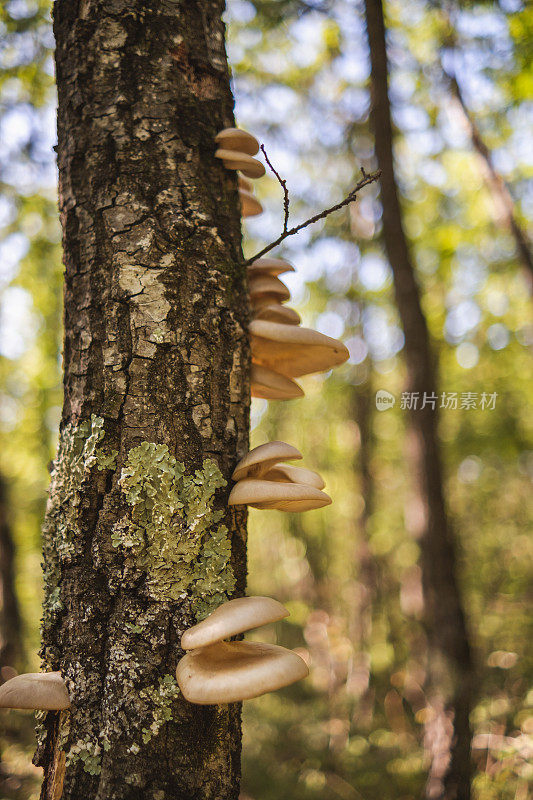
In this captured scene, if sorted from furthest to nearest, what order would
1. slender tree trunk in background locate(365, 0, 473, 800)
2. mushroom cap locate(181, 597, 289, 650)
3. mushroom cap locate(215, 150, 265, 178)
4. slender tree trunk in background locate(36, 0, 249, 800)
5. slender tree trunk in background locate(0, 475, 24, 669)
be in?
slender tree trunk in background locate(0, 475, 24, 669) → slender tree trunk in background locate(365, 0, 473, 800) → mushroom cap locate(215, 150, 265, 178) → slender tree trunk in background locate(36, 0, 249, 800) → mushroom cap locate(181, 597, 289, 650)

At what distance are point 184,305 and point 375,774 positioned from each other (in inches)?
296

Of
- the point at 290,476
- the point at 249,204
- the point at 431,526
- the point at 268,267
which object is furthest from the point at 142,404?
the point at 431,526

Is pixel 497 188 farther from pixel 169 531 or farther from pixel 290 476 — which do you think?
pixel 169 531

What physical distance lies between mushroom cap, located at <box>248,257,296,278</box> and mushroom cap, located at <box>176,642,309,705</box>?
1.24 m

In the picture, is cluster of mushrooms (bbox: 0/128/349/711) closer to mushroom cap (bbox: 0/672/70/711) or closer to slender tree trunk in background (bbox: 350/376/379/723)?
mushroom cap (bbox: 0/672/70/711)

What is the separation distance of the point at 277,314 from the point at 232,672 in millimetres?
1168

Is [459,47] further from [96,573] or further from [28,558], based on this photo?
[28,558]

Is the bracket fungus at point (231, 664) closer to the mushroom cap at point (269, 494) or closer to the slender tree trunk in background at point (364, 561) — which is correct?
the mushroom cap at point (269, 494)

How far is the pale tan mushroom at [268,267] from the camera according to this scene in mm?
1893

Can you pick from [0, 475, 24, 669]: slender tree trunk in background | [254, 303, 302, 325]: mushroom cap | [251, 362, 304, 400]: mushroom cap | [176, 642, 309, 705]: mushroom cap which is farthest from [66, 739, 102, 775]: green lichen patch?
[0, 475, 24, 669]: slender tree trunk in background

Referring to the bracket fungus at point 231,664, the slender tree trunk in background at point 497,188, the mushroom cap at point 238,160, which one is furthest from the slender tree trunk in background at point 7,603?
the slender tree trunk in background at point 497,188

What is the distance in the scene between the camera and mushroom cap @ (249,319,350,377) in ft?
Result: 5.48

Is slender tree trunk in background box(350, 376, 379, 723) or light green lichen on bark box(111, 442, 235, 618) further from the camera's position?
slender tree trunk in background box(350, 376, 379, 723)

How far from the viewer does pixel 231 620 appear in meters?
1.15
